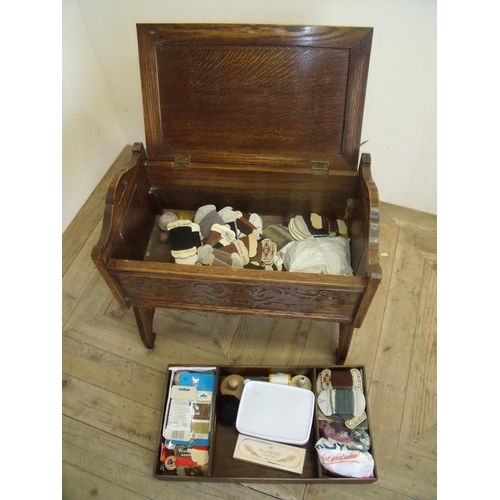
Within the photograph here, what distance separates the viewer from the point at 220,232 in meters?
1.34

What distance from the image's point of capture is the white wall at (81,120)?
164 cm

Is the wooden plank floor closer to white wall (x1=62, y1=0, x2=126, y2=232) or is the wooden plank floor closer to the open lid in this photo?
white wall (x1=62, y1=0, x2=126, y2=232)

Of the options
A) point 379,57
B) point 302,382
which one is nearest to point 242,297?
point 302,382

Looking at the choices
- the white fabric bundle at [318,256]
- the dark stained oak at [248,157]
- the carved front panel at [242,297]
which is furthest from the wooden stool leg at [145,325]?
the white fabric bundle at [318,256]

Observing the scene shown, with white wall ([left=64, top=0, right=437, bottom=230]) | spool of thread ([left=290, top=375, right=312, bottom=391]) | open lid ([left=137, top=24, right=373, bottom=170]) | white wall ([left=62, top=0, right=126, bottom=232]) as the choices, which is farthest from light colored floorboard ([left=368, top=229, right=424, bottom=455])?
white wall ([left=62, top=0, right=126, bottom=232])

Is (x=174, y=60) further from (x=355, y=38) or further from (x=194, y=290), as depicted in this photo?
Answer: (x=194, y=290)

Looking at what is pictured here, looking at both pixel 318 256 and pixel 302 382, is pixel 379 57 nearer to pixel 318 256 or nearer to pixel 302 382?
pixel 318 256

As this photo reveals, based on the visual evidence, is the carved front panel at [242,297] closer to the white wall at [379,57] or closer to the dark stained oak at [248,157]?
the dark stained oak at [248,157]

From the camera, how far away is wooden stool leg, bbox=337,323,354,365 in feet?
4.22

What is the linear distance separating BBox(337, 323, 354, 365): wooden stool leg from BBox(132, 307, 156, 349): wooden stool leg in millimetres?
673

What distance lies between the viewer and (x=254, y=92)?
1250 mm

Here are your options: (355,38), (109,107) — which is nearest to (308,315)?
(355,38)

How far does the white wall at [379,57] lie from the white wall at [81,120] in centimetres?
3

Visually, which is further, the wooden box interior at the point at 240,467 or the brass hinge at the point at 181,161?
the brass hinge at the point at 181,161
